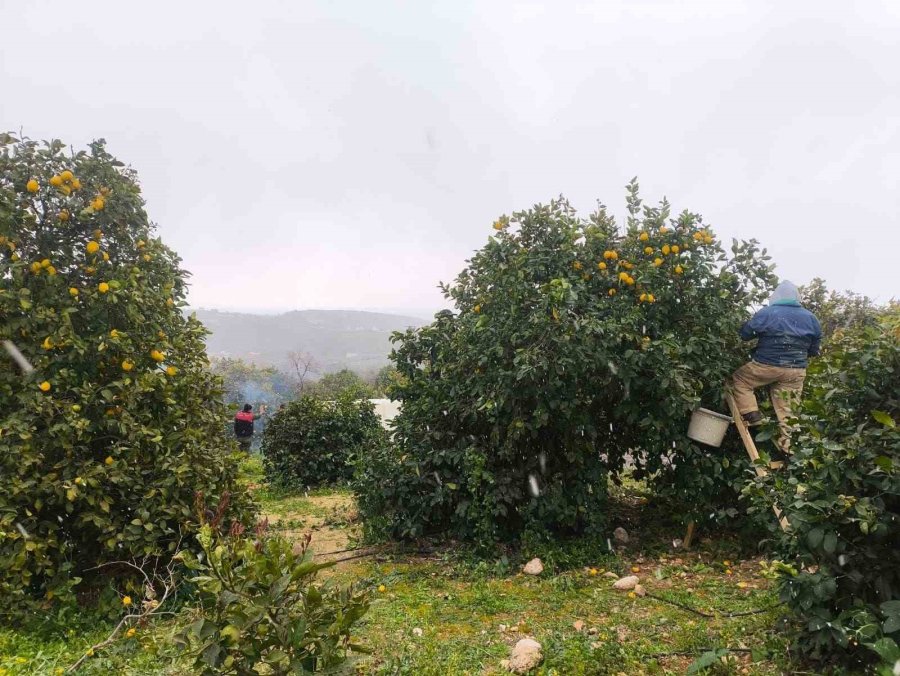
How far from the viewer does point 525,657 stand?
302 cm

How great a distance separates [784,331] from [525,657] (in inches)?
128

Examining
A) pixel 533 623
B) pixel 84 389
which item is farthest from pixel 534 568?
pixel 84 389

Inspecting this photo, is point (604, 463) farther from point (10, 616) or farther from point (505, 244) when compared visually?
point (10, 616)

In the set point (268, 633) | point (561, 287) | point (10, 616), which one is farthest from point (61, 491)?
point (561, 287)

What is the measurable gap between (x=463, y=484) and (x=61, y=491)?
125 inches

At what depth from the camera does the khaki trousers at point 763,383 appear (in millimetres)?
4648

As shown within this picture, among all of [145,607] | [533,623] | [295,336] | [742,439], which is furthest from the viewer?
[295,336]

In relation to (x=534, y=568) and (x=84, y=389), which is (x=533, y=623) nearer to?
(x=534, y=568)

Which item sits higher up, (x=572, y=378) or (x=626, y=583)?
(x=572, y=378)

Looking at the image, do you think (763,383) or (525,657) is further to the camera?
(763,383)

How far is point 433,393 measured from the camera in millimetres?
5738

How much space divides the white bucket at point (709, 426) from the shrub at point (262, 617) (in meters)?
3.58

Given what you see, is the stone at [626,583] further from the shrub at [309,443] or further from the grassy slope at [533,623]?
the shrub at [309,443]

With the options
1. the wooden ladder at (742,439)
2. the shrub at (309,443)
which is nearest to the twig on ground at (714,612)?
the wooden ladder at (742,439)
